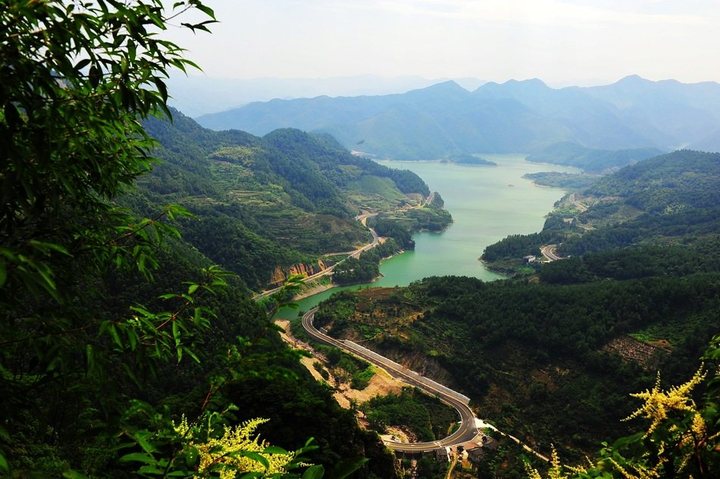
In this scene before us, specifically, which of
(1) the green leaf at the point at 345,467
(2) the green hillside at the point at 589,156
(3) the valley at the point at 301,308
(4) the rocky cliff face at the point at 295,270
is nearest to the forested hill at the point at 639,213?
(3) the valley at the point at 301,308

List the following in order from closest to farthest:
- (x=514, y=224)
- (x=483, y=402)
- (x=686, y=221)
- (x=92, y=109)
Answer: (x=92, y=109), (x=483, y=402), (x=686, y=221), (x=514, y=224)

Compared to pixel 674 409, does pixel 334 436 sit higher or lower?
lower

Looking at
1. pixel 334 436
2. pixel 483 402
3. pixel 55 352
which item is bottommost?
pixel 483 402

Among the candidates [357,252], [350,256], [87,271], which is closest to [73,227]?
[87,271]

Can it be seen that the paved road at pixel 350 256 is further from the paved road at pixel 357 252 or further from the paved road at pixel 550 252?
the paved road at pixel 550 252

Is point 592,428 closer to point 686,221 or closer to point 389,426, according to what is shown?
point 389,426

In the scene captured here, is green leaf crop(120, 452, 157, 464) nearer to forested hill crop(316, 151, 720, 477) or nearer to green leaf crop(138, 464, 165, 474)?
green leaf crop(138, 464, 165, 474)

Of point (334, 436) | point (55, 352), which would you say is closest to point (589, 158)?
point (334, 436)
